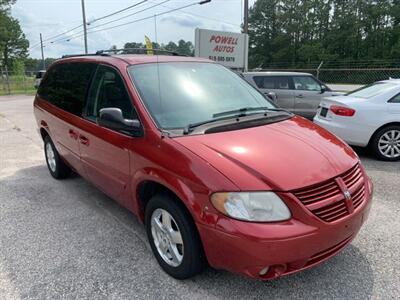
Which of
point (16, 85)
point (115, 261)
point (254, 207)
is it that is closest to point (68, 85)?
point (115, 261)

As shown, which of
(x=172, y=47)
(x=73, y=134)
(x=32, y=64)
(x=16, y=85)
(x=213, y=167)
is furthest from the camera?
(x=32, y=64)

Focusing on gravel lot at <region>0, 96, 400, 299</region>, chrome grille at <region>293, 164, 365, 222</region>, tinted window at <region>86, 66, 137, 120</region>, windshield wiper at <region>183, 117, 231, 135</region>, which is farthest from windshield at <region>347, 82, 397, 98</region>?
tinted window at <region>86, 66, 137, 120</region>

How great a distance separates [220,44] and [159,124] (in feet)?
41.2

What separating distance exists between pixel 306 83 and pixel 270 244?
30.7 ft

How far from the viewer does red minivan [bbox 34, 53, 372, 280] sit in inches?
90.5

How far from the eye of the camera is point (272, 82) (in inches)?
419

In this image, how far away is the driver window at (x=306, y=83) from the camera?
421 inches

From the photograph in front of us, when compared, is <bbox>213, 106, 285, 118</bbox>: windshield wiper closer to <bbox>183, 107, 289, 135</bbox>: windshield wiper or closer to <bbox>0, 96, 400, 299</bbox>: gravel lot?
<bbox>183, 107, 289, 135</bbox>: windshield wiper

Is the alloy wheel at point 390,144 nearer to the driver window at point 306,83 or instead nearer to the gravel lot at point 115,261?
the gravel lot at point 115,261

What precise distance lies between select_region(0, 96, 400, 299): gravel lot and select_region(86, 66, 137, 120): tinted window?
1224mm

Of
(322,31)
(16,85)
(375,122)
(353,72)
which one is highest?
(322,31)

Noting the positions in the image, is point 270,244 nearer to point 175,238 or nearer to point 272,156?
point 272,156

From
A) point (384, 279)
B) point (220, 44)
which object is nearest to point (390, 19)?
point (220, 44)

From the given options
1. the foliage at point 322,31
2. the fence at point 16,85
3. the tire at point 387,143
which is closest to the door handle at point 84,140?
the tire at point 387,143
